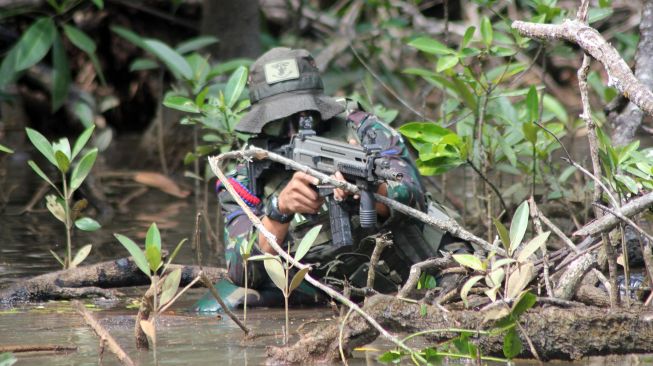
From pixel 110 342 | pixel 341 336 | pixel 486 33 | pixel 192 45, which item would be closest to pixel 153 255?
pixel 110 342

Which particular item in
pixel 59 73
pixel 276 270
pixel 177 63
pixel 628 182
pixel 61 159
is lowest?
pixel 276 270

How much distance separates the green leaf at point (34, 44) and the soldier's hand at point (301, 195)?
132 inches

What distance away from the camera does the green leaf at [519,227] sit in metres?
3.20

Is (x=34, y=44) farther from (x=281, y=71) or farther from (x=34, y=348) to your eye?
(x=34, y=348)

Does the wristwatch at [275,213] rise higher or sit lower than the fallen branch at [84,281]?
higher

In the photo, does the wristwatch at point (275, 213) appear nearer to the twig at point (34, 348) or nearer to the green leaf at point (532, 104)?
the twig at point (34, 348)

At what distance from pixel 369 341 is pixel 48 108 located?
6592 mm

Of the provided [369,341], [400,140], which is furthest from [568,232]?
[369,341]

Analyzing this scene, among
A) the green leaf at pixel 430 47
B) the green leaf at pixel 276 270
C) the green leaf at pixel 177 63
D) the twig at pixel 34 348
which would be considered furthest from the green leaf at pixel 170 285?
the green leaf at pixel 177 63

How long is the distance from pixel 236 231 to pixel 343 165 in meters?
0.76

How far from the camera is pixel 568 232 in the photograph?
5.31 metres

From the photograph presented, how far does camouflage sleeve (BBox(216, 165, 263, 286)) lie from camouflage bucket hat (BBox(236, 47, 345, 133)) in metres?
0.34

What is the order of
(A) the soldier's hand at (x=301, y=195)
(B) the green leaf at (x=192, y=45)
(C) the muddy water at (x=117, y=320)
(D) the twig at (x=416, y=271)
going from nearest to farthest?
(C) the muddy water at (x=117, y=320) → (D) the twig at (x=416, y=271) → (A) the soldier's hand at (x=301, y=195) → (B) the green leaf at (x=192, y=45)

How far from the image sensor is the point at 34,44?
6.75m
